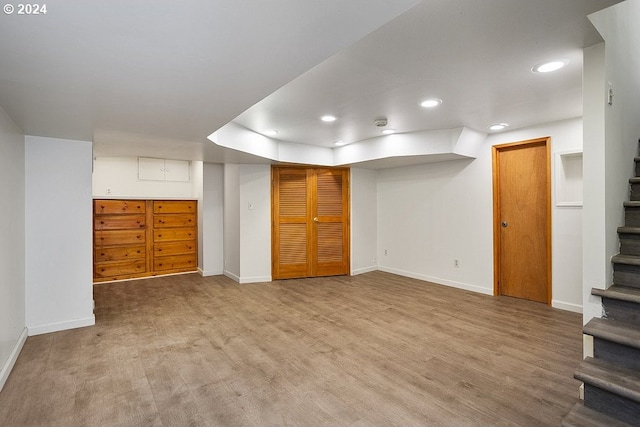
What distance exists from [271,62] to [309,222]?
3.91 meters

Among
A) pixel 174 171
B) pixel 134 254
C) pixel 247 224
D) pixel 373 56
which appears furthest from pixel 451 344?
pixel 174 171

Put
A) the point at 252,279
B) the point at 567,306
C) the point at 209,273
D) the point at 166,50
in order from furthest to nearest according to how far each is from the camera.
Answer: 1. the point at 209,273
2. the point at 252,279
3. the point at 567,306
4. the point at 166,50

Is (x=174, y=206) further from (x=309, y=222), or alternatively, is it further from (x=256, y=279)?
(x=309, y=222)

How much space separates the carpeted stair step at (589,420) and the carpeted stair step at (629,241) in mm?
1069

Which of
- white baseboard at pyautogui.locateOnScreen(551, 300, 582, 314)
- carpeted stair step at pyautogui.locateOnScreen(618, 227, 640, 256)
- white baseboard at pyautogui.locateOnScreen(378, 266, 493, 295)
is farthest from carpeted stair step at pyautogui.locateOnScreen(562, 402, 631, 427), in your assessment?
white baseboard at pyautogui.locateOnScreen(378, 266, 493, 295)

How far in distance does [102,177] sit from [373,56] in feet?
18.2

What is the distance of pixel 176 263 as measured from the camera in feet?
19.0

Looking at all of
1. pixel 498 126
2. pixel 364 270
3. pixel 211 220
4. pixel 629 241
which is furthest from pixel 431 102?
pixel 211 220

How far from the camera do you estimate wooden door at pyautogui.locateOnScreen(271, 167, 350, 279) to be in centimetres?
521

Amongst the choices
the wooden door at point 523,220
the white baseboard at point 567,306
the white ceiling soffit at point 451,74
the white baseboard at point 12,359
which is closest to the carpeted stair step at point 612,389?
the white ceiling soffit at point 451,74

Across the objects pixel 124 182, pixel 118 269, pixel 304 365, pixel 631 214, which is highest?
pixel 124 182

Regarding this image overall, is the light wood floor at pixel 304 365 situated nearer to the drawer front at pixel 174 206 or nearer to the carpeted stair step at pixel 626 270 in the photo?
the carpeted stair step at pixel 626 270

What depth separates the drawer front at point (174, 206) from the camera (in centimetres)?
553

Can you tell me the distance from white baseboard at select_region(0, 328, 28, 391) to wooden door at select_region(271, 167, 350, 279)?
3.05 m
